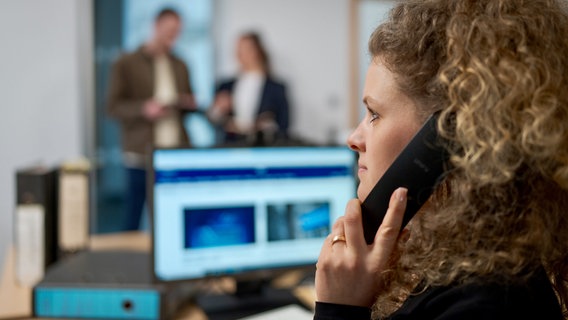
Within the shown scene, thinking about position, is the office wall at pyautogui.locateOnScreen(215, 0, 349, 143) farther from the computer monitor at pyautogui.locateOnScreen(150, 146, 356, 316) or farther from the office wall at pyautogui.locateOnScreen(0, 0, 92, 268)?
the computer monitor at pyautogui.locateOnScreen(150, 146, 356, 316)

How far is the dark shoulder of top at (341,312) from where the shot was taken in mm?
731

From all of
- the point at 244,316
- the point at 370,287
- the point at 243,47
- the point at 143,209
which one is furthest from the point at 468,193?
the point at 243,47

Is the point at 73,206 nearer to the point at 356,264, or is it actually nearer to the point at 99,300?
the point at 99,300

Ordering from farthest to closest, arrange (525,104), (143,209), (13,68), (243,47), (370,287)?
(243,47) < (13,68) < (143,209) < (370,287) < (525,104)

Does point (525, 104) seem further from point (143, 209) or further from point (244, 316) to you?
point (143, 209)

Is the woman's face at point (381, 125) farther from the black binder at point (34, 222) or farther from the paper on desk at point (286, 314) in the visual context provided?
the black binder at point (34, 222)

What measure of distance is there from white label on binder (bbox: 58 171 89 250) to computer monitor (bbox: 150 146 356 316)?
59 cm

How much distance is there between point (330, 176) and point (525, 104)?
2.66 feet

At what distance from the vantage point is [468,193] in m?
0.65

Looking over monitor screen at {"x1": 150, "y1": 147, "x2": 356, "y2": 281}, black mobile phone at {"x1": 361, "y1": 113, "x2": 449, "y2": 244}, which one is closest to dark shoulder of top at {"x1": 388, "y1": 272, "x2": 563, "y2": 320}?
black mobile phone at {"x1": 361, "y1": 113, "x2": 449, "y2": 244}

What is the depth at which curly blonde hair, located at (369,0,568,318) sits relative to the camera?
0.62 meters

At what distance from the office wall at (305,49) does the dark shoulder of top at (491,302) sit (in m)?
3.66

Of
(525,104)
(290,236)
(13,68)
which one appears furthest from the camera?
(13,68)

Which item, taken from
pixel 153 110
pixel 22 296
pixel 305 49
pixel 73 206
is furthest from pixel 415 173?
pixel 305 49
